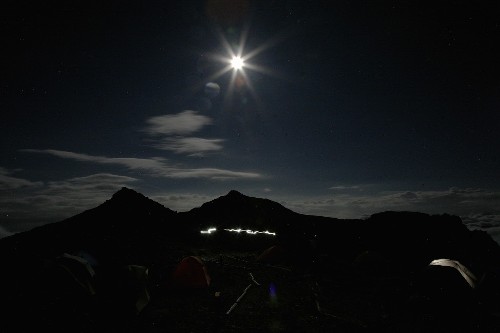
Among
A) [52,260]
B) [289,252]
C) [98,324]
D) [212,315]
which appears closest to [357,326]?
[212,315]

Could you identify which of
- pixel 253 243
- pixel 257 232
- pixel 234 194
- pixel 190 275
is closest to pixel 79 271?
pixel 190 275

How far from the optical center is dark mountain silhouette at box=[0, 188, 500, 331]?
14.7 meters

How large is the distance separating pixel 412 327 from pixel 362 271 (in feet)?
42.2

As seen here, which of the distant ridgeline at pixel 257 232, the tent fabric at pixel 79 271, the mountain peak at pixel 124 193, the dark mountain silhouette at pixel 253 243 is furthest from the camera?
the mountain peak at pixel 124 193

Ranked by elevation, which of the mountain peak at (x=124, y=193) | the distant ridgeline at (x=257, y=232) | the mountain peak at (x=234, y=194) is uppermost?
the mountain peak at (x=234, y=194)

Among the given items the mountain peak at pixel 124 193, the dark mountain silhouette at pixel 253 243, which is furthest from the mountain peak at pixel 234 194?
the mountain peak at pixel 124 193

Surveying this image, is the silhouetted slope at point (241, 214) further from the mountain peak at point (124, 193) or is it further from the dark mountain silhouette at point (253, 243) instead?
the mountain peak at point (124, 193)

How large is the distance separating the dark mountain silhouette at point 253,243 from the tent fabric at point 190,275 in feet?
4.71

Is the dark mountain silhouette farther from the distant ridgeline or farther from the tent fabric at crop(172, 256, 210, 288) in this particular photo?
the tent fabric at crop(172, 256, 210, 288)

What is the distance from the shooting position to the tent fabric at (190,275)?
14.9m

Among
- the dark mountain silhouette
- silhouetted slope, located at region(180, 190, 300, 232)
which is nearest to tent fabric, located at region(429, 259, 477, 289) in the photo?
the dark mountain silhouette

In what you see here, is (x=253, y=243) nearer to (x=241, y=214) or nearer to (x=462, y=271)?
(x=462, y=271)

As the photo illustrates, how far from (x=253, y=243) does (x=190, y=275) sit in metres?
35.4

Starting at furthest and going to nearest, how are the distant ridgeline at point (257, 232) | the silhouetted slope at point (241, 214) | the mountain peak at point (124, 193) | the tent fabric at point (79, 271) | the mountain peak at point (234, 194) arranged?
1. the mountain peak at point (234, 194)
2. the silhouetted slope at point (241, 214)
3. the mountain peak at point (124, 193)
4. the distant ridgeline at point (257, 232)
5. the tent fabric at point (79, 271)
